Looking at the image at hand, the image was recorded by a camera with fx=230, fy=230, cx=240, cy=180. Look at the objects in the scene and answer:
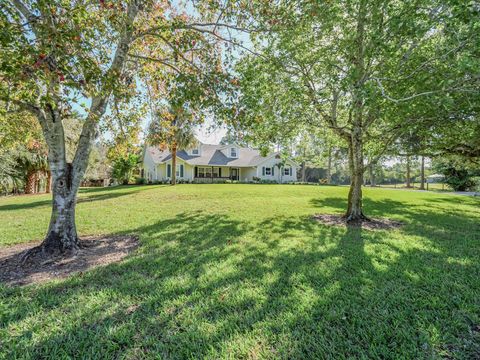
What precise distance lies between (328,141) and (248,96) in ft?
23.9

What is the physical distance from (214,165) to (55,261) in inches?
1065

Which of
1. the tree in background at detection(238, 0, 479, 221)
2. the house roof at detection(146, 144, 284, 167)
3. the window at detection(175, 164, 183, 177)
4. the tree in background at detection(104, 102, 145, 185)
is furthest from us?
the window at detection(175, 164, 183, 177)

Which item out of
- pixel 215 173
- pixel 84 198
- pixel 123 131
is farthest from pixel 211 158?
pixel 123 131

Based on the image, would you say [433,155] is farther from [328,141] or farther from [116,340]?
[116,340]

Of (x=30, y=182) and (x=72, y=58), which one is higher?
(x=72, y=58)

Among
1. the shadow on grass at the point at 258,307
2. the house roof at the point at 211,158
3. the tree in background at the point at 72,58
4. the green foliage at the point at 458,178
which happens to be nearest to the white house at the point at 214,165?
the house roof at the point at 211,158

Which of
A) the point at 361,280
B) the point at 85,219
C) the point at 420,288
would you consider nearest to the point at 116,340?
the point at 361,280

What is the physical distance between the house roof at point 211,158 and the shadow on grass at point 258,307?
26.0 metres

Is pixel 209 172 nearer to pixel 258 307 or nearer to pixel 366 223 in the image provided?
pixel 366 223

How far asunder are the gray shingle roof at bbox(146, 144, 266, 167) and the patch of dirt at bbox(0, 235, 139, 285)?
24.2 metres

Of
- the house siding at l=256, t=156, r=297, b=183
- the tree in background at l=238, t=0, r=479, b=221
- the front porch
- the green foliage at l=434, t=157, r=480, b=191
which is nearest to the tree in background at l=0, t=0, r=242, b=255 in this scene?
the tree in background at l=238, t=0, r=479, b=221

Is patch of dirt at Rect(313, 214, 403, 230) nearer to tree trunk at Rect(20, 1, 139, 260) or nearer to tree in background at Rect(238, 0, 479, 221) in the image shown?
tree in background at Rect(238, 0, 479, 221)

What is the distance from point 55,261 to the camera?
4.59 metres

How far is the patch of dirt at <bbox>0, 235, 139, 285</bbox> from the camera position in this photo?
13.1ft
